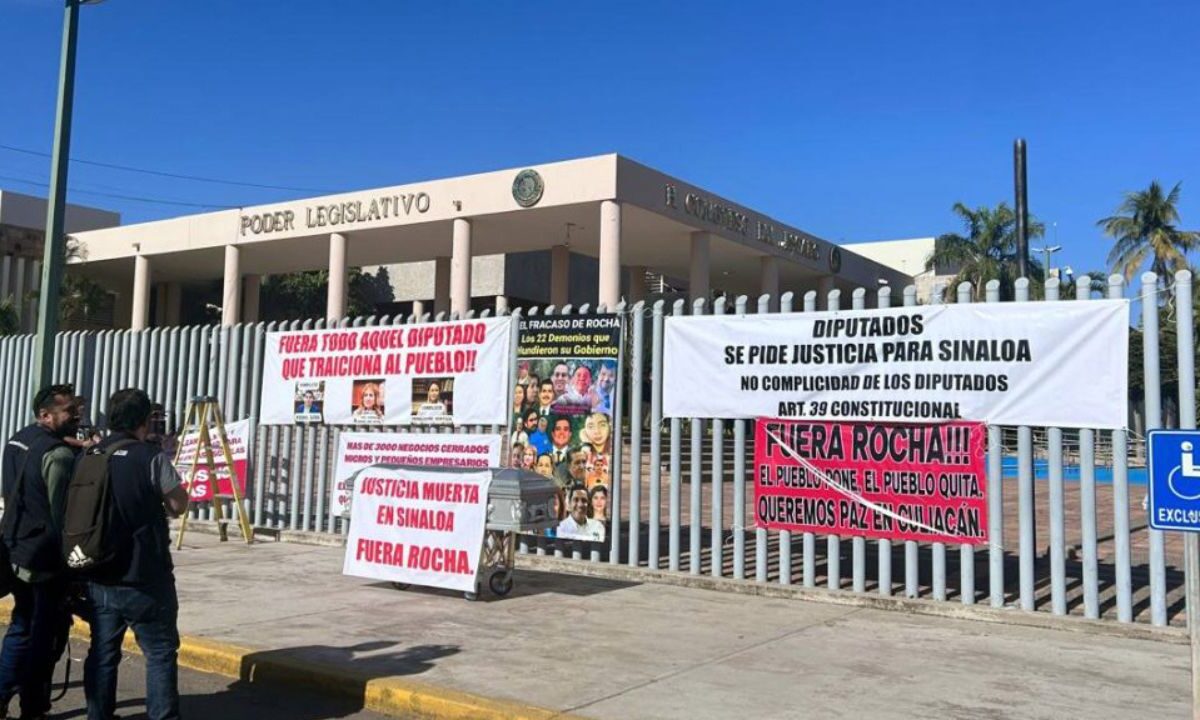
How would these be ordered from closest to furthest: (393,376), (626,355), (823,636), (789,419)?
(823,636), (789,419), (626,355), (393,376)

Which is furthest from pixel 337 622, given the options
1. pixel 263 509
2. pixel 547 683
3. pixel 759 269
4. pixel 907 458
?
pixel 759 269

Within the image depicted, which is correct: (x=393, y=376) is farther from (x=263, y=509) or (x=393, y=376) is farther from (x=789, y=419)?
(x=789, y=419)

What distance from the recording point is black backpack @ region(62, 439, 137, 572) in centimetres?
470

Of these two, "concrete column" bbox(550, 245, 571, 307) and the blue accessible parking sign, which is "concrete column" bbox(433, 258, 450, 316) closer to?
"concrete column" bbox(550, 245, 571, 307)

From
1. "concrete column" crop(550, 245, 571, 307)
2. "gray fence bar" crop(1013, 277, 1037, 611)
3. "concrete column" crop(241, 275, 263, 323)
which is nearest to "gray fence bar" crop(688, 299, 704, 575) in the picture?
"gray fence bar" crop(1013, 277, 1037, 611)

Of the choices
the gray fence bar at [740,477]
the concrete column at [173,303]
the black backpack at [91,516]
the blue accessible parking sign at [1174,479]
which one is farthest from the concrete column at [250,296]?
the blue accessible parking sign at [1174,479]

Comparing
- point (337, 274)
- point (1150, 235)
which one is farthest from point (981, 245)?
point (337, 274)

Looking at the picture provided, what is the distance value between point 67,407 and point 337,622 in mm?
2915

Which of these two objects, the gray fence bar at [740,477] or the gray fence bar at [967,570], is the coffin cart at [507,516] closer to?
the gray fence bar at [740,477]

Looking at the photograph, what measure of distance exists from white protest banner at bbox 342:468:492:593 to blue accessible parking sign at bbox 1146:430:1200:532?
17.9ft

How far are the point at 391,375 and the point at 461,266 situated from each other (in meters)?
14.2

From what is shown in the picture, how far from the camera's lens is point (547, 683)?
5855 millimetres

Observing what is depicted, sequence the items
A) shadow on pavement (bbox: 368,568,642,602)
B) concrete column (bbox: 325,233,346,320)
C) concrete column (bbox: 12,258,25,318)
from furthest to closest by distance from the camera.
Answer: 1. concrete column (bbox: 12,258,25,318)
2. concrete column (bbox: 325,233,346,320)
3. shadow on pavement (bbox: 368,568,642,602)

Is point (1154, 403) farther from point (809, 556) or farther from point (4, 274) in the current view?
point (4, 274)
